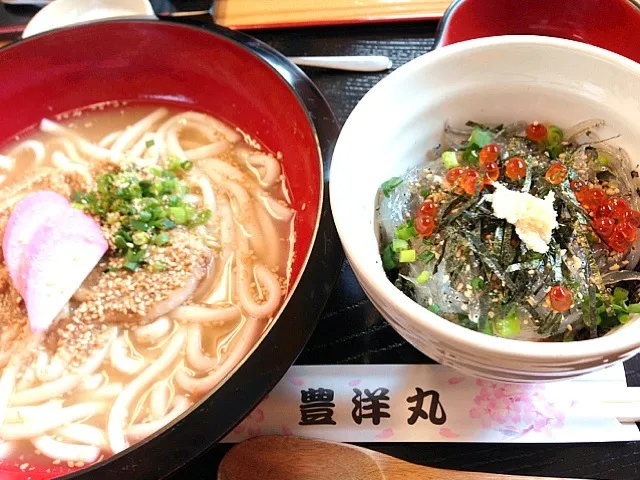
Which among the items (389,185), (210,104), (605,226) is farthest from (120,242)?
(605,226)

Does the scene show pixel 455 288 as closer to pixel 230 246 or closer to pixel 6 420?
pixel 230 246

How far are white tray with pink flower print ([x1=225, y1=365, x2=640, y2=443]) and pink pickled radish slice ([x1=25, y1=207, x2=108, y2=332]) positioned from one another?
51cm

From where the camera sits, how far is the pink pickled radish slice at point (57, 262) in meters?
1.27

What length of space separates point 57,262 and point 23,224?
0.15 m

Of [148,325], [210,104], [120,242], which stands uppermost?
[210,104]

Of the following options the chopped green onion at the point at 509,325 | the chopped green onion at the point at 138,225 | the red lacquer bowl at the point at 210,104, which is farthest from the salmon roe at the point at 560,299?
the chopped green onion at the point at 138,225

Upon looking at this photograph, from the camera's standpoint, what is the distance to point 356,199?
97 centimetres

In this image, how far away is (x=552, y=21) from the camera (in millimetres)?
1578

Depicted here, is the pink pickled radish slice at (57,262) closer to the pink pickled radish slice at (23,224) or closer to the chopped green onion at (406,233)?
the pink pickled radish slice at (23,224)

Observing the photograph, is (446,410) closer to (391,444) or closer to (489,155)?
(391,444)

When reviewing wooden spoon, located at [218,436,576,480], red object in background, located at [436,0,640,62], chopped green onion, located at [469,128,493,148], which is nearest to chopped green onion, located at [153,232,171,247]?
wooden spoon, located at [218,436,576,480]

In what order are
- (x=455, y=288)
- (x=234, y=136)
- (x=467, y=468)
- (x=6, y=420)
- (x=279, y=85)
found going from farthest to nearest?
(x=234, y=136)
(x=279, y=85)
(x=6, y=420)
(x=467, y=468)
(x=455, y=288)

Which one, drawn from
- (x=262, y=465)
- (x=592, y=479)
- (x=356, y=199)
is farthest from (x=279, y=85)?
(x=592, y=479)

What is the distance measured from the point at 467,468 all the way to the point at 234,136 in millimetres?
1082
